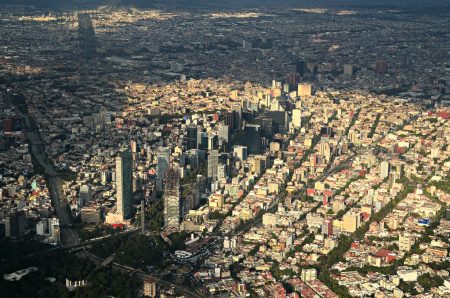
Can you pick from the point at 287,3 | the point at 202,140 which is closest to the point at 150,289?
the point at 202,140

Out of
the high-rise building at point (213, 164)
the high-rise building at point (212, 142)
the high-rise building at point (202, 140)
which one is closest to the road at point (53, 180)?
the high-rise building at point (213, 164)

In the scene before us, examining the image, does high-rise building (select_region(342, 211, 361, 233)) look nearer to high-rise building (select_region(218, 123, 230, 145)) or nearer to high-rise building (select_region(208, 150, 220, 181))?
high-rise building (select_region(208, 150, 220, 181))

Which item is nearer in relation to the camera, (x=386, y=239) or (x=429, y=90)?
(x=386, y=239)

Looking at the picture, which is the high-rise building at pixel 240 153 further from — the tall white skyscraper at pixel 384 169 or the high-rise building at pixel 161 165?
the tall white skyscraper at pixel 384 169

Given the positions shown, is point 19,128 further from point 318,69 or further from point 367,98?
point 318,69

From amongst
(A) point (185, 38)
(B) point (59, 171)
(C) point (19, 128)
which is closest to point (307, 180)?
(B) point (59, 171)
